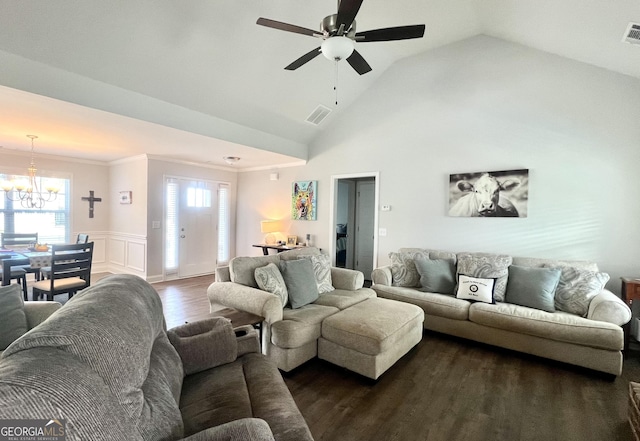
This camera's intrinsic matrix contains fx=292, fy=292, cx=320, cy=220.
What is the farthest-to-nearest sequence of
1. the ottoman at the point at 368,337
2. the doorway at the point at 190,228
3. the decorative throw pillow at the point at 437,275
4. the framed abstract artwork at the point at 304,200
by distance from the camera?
the doorway at the point at 190,228
the framed abstract artwork at the point at 304,200
the decorative throw pillow at the point at 437,275
the ottoman at the point at 368,337

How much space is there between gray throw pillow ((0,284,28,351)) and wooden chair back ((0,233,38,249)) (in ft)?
13.1

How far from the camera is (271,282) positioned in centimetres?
282

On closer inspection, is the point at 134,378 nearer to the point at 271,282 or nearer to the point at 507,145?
the point at 271,282

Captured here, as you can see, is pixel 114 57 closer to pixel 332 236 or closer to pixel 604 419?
pixel 332 236

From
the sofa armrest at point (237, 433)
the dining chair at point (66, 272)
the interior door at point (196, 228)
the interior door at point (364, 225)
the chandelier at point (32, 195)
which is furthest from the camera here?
the interior door at point (364, 225)

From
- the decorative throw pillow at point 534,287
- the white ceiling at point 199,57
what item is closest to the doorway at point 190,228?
the white ceiling at point 199,57

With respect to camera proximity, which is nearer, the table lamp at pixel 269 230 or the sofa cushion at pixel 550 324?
the sofa cushion at pixel 550 324

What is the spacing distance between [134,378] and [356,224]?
574 cm

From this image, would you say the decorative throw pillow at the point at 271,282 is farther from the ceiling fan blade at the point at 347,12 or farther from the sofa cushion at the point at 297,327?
the ceiling fan blade at the point at 347,12

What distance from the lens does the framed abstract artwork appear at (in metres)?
5.75

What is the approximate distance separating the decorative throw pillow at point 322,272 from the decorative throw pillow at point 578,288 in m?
2.48

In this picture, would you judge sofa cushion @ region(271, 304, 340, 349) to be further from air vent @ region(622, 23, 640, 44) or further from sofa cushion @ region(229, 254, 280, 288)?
air vent @ region(622, 23, 640, 44)

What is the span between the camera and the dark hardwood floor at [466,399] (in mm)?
1935

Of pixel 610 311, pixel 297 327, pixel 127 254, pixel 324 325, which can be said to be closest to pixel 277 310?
pixel 297 327
